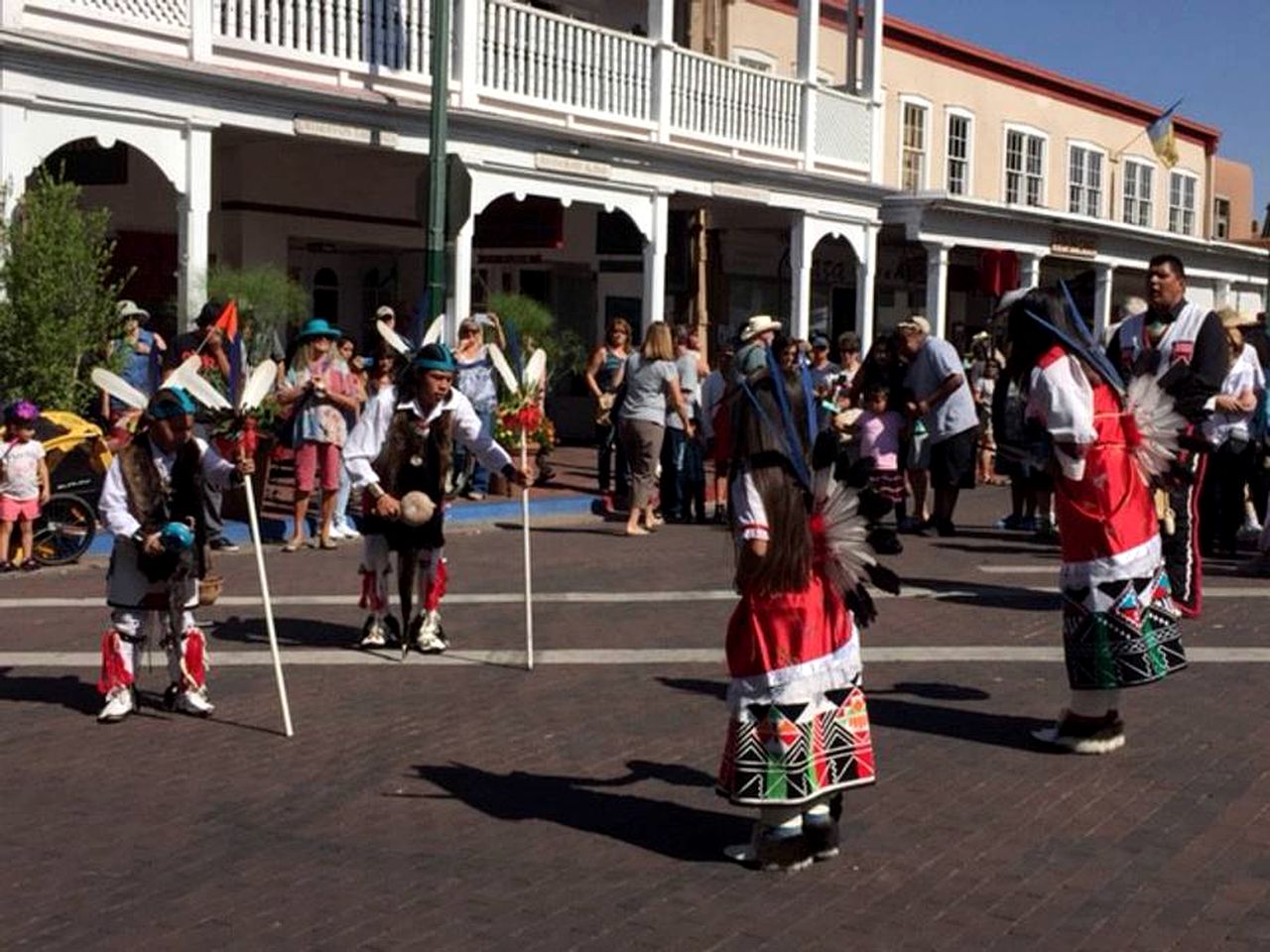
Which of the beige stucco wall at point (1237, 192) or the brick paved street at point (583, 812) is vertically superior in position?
the beige stucco wall at point (1237, 192)

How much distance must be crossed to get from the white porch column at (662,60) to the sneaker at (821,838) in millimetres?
16401

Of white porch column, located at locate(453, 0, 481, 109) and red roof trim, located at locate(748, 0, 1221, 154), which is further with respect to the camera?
red roof trim, located at locate(748, 0, 1221, 154)

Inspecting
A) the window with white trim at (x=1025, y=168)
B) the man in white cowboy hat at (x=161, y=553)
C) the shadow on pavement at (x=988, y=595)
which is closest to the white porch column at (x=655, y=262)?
the shadow on pavement at (x=988, y=595)

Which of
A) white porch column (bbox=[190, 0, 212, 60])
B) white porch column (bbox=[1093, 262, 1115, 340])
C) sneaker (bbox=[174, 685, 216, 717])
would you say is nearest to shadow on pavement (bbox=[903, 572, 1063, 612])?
sneaker (bbox=[174, 685, 216, 717])

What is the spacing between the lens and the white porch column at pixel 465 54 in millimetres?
18781

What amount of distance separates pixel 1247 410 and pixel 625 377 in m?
5.60

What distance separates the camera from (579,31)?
20672 millimetres

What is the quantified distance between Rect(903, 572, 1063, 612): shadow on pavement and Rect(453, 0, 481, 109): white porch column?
8.54 metres

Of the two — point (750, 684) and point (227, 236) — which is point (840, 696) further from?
point (227, 236)

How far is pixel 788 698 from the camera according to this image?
5992mm

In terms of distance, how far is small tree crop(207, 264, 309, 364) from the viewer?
16.2 m

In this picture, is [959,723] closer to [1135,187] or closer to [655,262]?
[655,262]

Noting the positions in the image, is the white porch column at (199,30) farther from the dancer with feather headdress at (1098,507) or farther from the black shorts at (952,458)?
the dancer with feather headdress at (1098,507)

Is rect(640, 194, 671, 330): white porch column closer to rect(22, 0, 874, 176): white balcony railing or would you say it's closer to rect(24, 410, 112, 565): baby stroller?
rect(22, 0, 874, 176): white balcony railing
